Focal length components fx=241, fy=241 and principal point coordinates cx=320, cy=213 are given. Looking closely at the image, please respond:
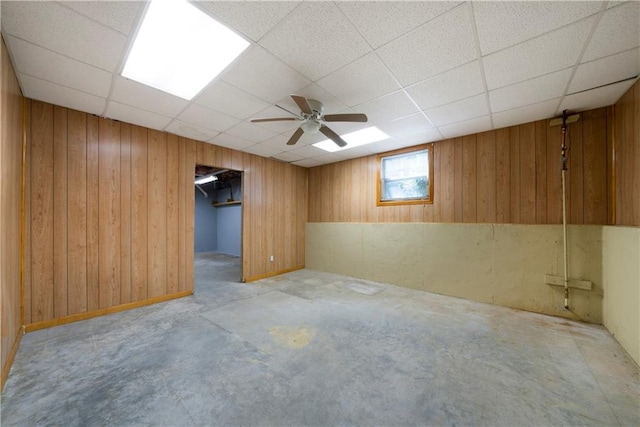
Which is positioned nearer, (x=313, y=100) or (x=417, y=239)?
(x=313, y=100)

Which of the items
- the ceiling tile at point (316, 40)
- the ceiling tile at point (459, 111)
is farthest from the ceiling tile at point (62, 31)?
the ceiling tile at point (459, 111)

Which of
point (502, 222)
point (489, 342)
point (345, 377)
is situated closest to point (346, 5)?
point (345, 377)

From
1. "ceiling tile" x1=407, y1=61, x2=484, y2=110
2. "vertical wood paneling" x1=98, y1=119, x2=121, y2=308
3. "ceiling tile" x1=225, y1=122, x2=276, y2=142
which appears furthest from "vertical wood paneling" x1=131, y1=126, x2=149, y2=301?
"ceiling tile" x1=407, y1=61, x2=484, y2=110

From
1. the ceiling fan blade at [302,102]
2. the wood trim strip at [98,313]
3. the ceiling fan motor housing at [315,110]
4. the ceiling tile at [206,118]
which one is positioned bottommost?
the wood trim strip at [98,313]

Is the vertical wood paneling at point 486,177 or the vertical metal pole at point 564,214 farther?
the vertical wood paneling at point 486,177

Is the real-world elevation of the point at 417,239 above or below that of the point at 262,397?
above

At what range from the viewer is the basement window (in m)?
4.30

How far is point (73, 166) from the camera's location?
3.00m

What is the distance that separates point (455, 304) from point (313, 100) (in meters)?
3.43

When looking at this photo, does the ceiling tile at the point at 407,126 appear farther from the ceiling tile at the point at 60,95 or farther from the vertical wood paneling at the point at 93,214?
the vertical wood paneling at the point at 93,214

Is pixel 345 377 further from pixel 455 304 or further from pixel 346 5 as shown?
pixel 346 5

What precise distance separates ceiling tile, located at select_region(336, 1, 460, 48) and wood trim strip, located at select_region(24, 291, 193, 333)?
420cm

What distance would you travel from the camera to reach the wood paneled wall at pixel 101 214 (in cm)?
278

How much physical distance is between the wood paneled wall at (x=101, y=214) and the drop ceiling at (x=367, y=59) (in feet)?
1.14
